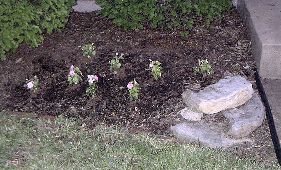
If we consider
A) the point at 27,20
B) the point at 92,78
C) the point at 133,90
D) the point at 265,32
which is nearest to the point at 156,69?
the point at 133,90

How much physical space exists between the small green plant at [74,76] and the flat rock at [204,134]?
→ 1085mm

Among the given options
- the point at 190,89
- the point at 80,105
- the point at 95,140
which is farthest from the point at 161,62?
the point at 95,140

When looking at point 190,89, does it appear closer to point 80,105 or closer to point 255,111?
point 255,111

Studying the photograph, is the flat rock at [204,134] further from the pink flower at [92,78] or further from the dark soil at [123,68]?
the pink flower at [92,78]

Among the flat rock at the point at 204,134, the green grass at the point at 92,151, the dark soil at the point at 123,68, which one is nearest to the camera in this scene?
the green grass at the point at 92,151

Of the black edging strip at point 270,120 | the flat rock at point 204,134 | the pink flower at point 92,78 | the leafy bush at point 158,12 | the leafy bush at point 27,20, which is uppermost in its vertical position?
the leafy bush at point 27,20

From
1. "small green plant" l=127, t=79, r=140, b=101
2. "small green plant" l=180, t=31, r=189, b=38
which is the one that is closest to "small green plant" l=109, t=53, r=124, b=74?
"small green plant" l=127, t=79, r=140, b=101

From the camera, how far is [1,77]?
5.23 m

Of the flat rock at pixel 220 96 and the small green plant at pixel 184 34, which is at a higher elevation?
the flat rock at pixel 220 96

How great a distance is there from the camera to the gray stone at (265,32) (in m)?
4.89

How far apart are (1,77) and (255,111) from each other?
242 cm

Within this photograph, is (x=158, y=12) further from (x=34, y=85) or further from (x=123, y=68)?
(x=34, y=85)

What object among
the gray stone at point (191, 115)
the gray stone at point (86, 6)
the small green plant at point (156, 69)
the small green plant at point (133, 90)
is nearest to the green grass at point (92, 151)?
the gray stone at point (191, 115)

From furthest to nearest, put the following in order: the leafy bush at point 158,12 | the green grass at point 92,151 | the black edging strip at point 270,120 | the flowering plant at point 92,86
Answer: the leafy bush at point 158,12
the flowering plant at point 92,86
the black edging strip at point 270,120
the green grass at point 92,151
